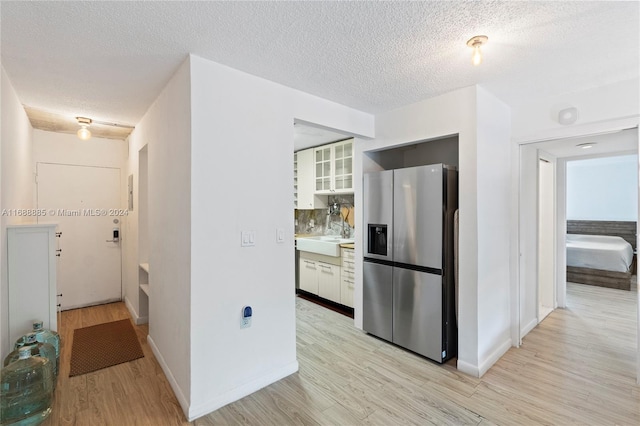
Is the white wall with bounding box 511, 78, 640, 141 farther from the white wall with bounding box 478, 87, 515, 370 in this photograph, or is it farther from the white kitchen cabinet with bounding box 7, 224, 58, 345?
the white kitchen cabinet with bounding box 7, 224, 58, 345

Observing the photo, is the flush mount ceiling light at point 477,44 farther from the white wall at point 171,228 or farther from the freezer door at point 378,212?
the white wall at point 171,228

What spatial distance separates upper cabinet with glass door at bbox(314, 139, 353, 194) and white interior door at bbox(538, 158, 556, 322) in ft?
8.60

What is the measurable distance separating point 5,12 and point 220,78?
3.59ft

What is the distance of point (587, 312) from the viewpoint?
4.12 metres

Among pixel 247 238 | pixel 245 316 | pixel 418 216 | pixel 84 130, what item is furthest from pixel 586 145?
pixel 84 130

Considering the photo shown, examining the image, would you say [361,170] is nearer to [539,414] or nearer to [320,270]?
[320,270]

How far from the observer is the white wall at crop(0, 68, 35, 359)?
2.26m

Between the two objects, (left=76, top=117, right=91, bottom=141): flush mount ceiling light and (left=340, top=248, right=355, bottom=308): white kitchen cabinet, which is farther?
(left=340, top=248, right=355, bottom=308): white kitchen cabinet

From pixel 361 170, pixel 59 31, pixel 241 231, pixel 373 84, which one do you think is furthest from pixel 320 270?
pixel 59 31

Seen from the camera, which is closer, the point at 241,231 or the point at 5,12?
the point at 5,12

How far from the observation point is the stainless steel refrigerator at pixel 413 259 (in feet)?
9.05

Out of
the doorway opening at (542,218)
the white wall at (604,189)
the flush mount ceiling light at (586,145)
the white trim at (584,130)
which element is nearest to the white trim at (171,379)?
the doorway opening at (542,218)

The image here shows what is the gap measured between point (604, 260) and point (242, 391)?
6.18 meters

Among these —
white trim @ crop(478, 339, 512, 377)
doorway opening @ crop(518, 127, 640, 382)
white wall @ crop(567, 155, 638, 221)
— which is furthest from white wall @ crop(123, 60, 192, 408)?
white wall @ crop(567, 155, 638, 221)
